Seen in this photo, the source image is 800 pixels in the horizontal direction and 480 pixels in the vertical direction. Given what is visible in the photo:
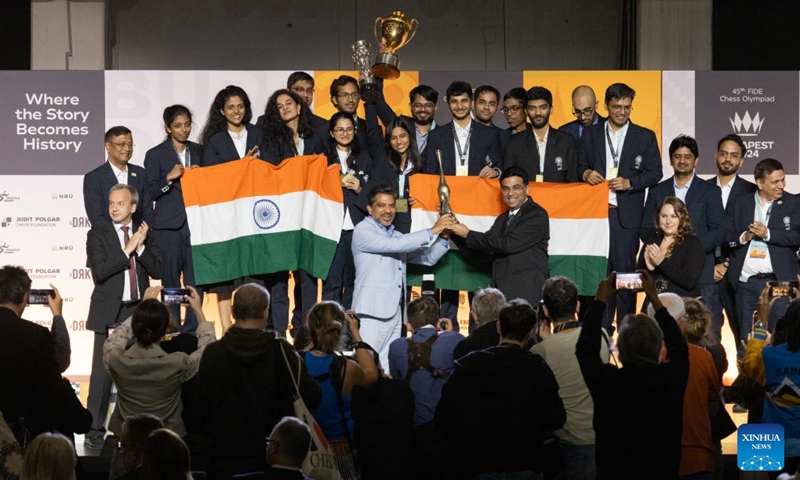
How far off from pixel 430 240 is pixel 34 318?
15.8 feet

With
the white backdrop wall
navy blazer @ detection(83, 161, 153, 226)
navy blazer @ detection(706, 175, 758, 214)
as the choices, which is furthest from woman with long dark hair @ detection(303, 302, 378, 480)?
the white backdrop wall

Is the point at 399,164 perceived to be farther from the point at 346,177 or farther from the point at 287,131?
the point at 287,131

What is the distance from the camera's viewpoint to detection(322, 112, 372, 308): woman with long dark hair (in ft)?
29.4

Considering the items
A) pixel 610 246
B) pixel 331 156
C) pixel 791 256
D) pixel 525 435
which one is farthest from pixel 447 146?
pixel 525 435

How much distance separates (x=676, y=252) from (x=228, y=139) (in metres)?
3.67

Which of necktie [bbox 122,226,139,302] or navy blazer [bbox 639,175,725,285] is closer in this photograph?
necktie [bbox 122,226,139,302]

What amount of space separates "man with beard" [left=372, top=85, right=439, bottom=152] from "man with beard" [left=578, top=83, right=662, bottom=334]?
133 cm

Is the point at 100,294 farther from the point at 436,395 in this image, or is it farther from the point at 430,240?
the point at 436,395

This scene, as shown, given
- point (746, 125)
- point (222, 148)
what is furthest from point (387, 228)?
point (746, 125)

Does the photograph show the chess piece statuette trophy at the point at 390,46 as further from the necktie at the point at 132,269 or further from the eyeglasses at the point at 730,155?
the eyeglasses at the point at 730,155

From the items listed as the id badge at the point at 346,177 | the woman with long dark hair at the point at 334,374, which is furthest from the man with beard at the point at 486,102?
the woman with long dark hair at the point at 334,374

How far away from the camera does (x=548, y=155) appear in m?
9.21

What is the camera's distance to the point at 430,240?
27.7 ft

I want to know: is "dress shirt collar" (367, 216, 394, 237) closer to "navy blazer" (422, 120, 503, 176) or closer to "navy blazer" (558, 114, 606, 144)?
"navy blazer" (422, 120, 503, 176)
